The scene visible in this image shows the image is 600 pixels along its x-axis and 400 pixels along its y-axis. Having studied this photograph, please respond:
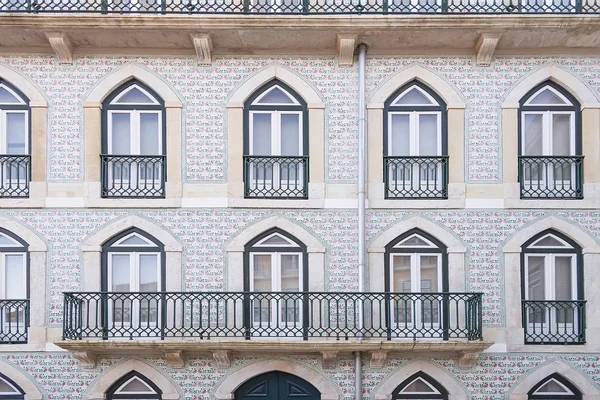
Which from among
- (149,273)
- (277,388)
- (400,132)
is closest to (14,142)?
(149,273)

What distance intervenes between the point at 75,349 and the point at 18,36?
5.81 m

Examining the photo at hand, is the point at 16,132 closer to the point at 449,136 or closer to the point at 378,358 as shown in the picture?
the point at 378,358

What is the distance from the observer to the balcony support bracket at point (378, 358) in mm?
12215

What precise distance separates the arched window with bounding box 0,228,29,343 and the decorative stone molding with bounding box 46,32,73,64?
3.42 m

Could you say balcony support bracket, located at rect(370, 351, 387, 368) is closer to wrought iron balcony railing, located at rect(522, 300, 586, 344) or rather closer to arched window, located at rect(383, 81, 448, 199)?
wrought iron balcony railing, located at rect(522, 300, 586, 344)

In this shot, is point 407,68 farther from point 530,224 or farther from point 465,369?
point 465,369

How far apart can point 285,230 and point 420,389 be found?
3896 mm

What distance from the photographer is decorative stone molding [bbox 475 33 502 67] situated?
12492 mm

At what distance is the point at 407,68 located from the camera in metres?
13.0

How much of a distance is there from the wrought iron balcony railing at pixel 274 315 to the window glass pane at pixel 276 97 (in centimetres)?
365

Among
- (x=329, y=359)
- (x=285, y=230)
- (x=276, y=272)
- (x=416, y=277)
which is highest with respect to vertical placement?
(x=285, y=230)

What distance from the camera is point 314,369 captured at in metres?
12.5

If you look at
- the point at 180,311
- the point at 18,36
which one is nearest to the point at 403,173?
the point at 180,311

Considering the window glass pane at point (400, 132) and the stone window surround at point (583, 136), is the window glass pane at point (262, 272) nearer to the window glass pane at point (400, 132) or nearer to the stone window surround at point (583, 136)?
the window glass pane at point (400, 132)
